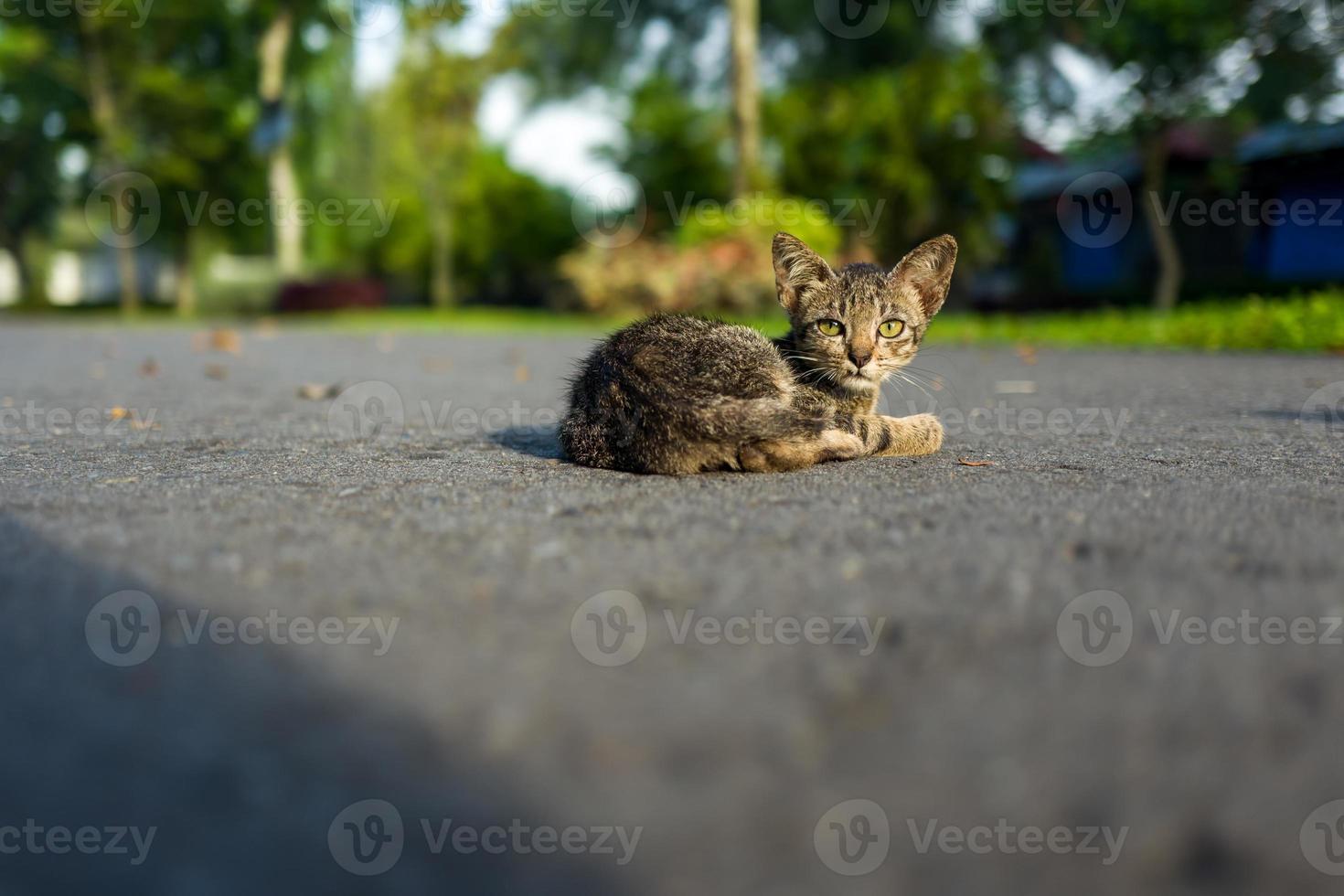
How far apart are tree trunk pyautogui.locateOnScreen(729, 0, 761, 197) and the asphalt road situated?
53.2 ft

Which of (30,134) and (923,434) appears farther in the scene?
(30,134)

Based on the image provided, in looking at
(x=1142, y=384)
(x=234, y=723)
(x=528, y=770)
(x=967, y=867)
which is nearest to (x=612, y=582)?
(x=528, y=770)

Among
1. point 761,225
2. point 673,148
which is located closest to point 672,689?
point 761,225

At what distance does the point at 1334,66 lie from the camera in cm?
1425

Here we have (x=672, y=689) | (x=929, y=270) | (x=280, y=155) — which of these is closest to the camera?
(x=672, y=689)

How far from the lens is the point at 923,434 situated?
3768mm

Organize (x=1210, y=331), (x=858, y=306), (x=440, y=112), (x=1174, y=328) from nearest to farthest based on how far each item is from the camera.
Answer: (x=858, y=306) → (x=1210, y=331) → (x=1174, y=328) → (x=440, y=112)

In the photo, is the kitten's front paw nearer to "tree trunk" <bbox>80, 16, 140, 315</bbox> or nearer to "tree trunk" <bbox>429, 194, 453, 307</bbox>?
"tree trunk" <bbox>429, 194, 453, 307</bbox>

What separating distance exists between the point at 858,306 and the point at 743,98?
49.9ft

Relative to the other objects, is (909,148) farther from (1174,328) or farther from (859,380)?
(859,380)

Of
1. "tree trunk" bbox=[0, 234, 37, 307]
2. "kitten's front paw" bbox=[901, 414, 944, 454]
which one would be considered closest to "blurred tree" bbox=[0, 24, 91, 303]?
"tree trunk" bbox=[0, 234, 37, 307]

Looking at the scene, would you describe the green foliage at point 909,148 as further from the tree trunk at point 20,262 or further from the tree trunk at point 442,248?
the tree trunk at point 20,262

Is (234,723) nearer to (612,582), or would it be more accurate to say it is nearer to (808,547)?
(612,582)

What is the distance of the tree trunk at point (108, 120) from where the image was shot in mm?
26516
